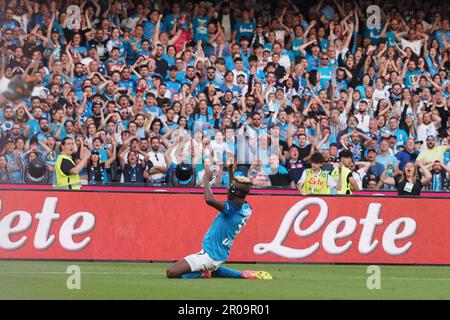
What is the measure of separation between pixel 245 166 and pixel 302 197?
274cm

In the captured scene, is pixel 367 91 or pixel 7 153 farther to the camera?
pixel 367 91

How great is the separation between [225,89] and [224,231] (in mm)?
9745

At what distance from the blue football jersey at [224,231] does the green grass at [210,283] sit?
0.44 m

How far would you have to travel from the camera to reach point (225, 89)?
80.9ft

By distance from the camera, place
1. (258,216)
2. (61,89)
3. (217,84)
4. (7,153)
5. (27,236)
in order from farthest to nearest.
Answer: (217,84), (61,89), (7,153), (258,216), (27,236)

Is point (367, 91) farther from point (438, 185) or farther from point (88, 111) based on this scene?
point (88, 111)

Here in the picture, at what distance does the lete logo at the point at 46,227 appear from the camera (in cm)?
1841

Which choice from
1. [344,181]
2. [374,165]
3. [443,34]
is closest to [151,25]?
[374,165]

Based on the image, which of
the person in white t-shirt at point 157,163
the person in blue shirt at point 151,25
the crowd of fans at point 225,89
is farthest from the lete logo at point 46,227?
the person in blue shirt at point 151,25

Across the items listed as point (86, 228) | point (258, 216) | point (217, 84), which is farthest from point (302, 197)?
point (217, 84)

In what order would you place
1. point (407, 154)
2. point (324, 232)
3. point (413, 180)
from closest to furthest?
point (324, 232), point (413, 180), point (407, 154)

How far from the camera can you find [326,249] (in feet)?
65.1

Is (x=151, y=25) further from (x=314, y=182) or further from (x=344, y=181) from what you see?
(x=344, y=181)

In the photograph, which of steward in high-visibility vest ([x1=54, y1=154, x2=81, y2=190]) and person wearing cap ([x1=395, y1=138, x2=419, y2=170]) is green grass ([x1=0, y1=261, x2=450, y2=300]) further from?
person wearing cap ([x1=395, y1=138, x2=419, y2=170])
